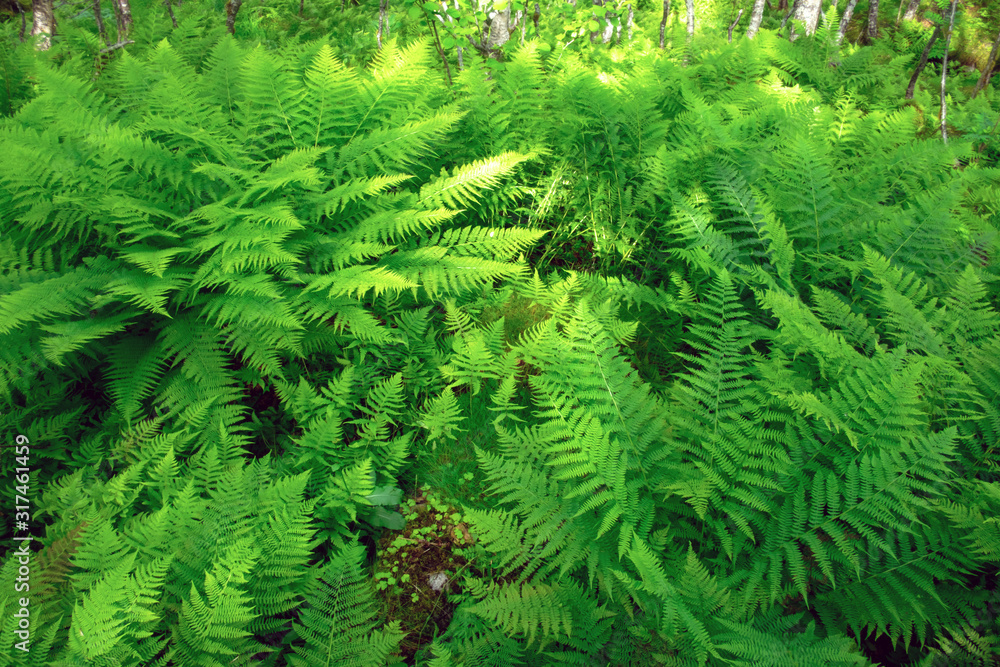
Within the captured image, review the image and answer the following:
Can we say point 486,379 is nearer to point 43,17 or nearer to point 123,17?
point 123,17

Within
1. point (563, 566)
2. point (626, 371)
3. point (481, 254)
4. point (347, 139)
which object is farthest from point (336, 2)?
point (563, 566)

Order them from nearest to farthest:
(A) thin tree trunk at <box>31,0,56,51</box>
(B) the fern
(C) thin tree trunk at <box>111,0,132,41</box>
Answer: (B) the fern < (C) thin tree trunk at <box>111,0,132,41</box> < (A) thin tree trunk at <box>31,0,56,51</box>

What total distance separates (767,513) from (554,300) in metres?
1.57

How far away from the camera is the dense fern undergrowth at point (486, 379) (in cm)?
190

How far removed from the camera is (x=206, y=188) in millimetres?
3057

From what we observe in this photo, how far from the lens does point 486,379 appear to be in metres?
2.93

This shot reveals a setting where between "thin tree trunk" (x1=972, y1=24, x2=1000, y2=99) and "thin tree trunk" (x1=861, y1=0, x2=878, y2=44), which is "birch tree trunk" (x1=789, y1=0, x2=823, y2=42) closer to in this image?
"thin tree trunk" (x1=861, y1=0, x2=878, y2=44)

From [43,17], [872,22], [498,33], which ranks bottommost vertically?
[43,17]

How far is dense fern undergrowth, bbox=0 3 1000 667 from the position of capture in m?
1.90

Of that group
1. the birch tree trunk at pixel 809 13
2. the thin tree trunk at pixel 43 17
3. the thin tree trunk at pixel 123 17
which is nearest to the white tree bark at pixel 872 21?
the birch tree trunk at pixel 809 13

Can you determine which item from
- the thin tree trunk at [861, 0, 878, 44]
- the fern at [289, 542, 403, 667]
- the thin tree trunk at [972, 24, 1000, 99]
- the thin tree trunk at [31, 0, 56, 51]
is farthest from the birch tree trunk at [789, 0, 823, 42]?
the thin tree trunk at [31, 0, 56, 51]

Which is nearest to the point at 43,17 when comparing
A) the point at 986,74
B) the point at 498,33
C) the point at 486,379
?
the point at 498,33

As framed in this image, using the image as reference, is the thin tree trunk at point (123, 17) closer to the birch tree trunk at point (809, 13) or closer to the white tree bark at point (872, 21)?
the birch tree trunk at point (809, 13)

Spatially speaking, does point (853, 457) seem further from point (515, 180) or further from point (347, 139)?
point (347, 139)
